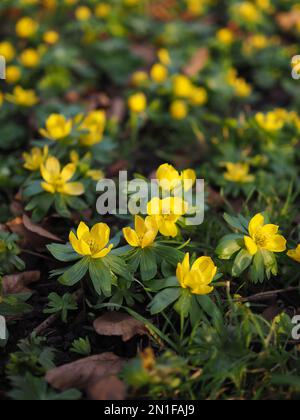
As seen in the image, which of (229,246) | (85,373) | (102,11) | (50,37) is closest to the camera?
(85,373)

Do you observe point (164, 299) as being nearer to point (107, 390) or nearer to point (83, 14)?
point (107, 390)

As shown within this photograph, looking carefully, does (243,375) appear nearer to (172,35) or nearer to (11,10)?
(172,35)

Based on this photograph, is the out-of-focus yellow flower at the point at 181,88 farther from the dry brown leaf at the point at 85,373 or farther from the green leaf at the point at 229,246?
the dry brown leaf at the point at 85,373

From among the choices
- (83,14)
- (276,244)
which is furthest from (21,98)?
(276,244)

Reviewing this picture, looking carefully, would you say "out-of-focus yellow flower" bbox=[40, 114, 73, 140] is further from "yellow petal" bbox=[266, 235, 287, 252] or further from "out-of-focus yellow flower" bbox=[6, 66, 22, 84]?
"yellow petal" bbox=[266, 235, 287, 252]

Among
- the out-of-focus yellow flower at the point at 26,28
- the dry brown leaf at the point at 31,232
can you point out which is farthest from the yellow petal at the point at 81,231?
the out-of-focus yellow flower at the point at 26,28

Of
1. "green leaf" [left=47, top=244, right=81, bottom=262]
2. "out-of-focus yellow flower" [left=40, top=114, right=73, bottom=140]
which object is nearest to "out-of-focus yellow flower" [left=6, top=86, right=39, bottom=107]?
"out-of-focus yellow flower" [left=40, top=114, right=73, bottom=140]

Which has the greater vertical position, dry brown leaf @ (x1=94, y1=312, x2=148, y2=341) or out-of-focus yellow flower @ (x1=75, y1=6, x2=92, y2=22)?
out-of-focus yellow flower @ (x1=75, y1=6, x2=92, y2=22)
